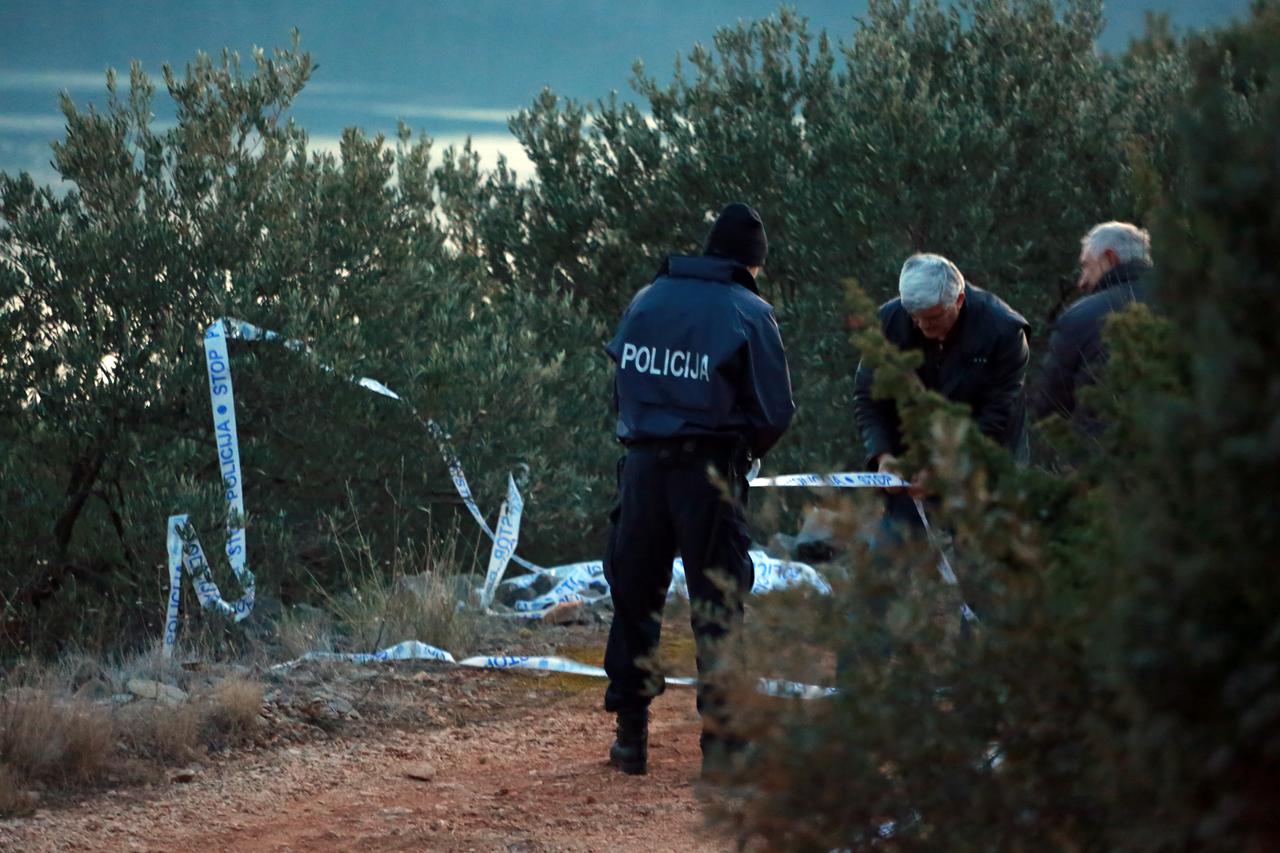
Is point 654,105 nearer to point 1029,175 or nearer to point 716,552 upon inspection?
point 1029,175

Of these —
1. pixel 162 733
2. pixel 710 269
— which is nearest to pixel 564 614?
pixel 162 733

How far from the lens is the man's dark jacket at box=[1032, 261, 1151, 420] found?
5.91m

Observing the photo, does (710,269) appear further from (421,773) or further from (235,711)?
(235,711)

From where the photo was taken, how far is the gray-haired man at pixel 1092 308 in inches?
233

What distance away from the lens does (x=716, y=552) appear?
572cm

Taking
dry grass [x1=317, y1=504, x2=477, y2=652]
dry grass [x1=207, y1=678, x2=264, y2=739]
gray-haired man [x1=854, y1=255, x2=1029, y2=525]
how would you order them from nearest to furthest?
gray-haired man [x1=854, y1=255, x2=1029, y2=525] < dry grass [x1=207, y1=678, x2=264, y2=739] < dry grass [x1=317, y1=504, x2=477, y2=652]

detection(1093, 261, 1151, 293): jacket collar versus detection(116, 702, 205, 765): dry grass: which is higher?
detection(1093, 261, 1151, 293): jacket collar

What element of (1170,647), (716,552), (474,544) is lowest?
(474,544)

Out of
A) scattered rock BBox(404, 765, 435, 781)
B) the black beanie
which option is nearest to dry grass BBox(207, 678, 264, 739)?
scattered rock BBox(404, 765, 435, 781)

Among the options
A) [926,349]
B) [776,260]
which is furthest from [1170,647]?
[776,260]

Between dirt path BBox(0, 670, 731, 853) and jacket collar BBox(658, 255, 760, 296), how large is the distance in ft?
6.21

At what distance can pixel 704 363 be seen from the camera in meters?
5.64

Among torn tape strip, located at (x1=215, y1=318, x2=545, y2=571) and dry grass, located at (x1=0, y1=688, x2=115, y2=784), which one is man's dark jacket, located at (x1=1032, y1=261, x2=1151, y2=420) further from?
torn tape strip, located at (x1=215, y1=318, x2=545, y2=571)

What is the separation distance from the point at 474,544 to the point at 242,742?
6.18 metres
